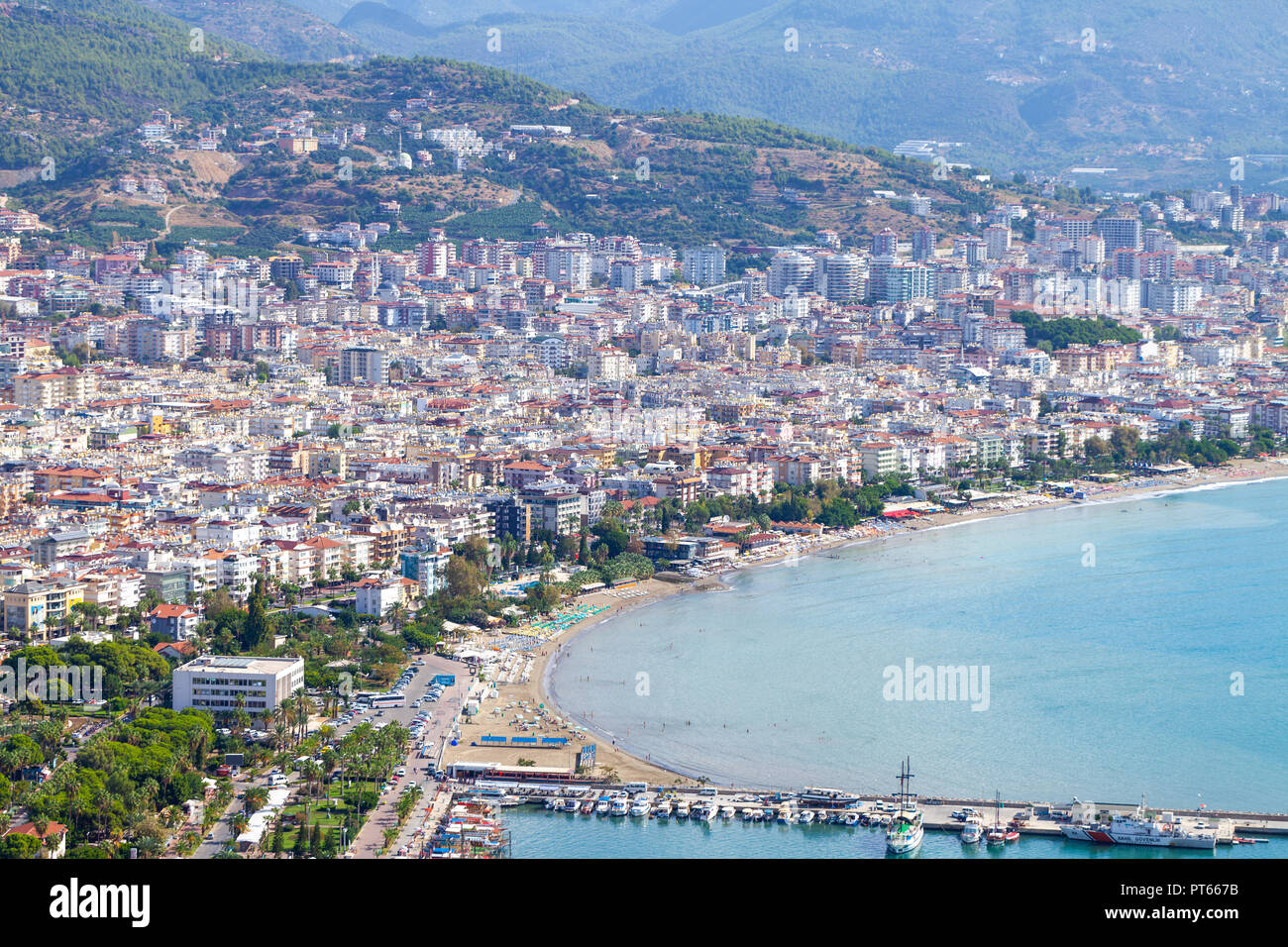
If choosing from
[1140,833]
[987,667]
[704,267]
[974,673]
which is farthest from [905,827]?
[704,267]

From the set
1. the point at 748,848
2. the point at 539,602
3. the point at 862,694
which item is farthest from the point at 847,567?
the point at 748,848

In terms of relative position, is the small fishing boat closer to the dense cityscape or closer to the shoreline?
the dense cityscape

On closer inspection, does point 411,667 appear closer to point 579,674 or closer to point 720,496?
point 579,674

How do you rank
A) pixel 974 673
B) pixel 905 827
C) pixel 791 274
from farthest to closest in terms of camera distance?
pixel 791 274, pixel 974 673, pixel 905 827

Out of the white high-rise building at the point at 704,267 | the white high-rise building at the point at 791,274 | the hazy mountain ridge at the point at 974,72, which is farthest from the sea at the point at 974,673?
the hazy mountain ridge at the point at 974,72

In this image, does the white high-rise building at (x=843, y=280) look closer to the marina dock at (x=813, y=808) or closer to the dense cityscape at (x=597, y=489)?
the dense cityscape at (x=597, y=489)

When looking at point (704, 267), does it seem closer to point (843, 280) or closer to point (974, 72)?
point (843, 280)

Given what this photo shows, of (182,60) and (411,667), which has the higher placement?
(182,60)
